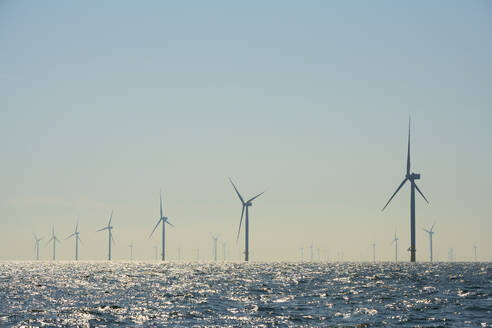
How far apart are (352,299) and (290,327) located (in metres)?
22.1

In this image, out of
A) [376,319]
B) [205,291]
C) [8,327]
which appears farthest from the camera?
[205,291]

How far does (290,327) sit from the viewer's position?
50.4 meters

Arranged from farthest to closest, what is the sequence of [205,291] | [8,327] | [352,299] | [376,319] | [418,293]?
[205,291], [418,293], [352,299], [376,319], [8,327]

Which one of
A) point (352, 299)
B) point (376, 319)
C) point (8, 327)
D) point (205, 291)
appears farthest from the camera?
point (205, 291)

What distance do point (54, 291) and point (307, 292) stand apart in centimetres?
3266

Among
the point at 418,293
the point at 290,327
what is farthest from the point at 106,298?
the point at 418,293

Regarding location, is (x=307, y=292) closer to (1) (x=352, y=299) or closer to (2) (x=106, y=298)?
(1) (x=352, y=299)

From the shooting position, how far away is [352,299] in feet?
233

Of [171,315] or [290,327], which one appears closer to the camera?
[290,327]

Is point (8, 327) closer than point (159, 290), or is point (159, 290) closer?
point (8, 327)

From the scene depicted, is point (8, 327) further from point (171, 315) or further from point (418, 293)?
point (418, 293)

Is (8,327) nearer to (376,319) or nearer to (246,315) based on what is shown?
(246,315)

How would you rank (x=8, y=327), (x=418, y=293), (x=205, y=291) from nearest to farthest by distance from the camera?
(x=8, y=327) → (x=418, y=293) → (x=205, y=291)

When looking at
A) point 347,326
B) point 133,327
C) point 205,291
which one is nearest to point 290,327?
point 347,326
